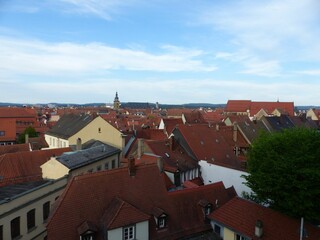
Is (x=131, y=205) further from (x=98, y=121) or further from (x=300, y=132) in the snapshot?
(x=98, y=121)

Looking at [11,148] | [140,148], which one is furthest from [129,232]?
[11,148]

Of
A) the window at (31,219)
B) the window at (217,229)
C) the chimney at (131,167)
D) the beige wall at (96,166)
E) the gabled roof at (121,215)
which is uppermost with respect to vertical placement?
the chimney at (131,167)

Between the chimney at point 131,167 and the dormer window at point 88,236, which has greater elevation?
the chimney at point 131,167

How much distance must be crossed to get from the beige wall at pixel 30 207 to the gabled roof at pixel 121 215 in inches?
260

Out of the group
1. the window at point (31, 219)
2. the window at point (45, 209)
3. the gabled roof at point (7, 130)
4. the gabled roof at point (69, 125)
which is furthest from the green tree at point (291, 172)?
the gabled roof at point (7, 130)

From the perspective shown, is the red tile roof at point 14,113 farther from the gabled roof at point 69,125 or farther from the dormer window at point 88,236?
the dormer window at point 88,236

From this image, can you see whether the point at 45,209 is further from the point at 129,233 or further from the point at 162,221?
the point at 162,221

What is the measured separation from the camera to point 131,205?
21297 millimetres

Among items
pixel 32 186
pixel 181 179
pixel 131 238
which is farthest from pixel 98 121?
pixel 131 238

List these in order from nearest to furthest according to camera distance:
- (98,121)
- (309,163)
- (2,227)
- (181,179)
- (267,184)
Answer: (2,227) < (309,163) < (267,184) < (181,179) < (98,121)

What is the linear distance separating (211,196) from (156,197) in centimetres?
573

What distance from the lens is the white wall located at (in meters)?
34.2

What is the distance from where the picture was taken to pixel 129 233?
20922 mm

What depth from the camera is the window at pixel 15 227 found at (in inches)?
865
